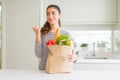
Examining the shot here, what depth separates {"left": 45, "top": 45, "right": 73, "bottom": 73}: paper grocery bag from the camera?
111cm

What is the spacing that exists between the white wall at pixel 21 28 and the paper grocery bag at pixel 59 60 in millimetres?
1950

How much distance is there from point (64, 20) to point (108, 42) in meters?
0.88

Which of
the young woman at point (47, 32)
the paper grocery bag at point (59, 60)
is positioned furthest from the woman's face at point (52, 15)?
the paper grocery bag at point (59, 60)

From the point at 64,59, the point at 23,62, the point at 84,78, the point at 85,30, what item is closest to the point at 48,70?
the point at 64,59

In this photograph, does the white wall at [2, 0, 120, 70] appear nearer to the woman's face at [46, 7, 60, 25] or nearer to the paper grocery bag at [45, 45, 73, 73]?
the woman's face at [46, 7, 60, 25]

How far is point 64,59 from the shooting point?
1.12 metres

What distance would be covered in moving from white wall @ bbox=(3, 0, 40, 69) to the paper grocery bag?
1950 mm

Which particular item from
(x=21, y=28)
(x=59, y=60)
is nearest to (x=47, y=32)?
(x=59, y=60)

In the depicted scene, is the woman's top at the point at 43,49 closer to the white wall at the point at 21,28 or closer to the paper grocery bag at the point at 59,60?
the paper grocery bag at the point at 59,60

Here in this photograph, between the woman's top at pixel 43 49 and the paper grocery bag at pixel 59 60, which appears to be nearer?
the paper grocery bag at pixel 59 60

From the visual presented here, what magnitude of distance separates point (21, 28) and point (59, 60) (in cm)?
205

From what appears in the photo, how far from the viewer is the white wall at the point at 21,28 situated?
121 inches

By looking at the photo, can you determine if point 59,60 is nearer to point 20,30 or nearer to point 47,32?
point 47,32

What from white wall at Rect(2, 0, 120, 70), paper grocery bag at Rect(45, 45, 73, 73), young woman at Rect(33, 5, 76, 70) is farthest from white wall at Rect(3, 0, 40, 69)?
paper grocery bag at Rect(45, 45, 73, 73)
